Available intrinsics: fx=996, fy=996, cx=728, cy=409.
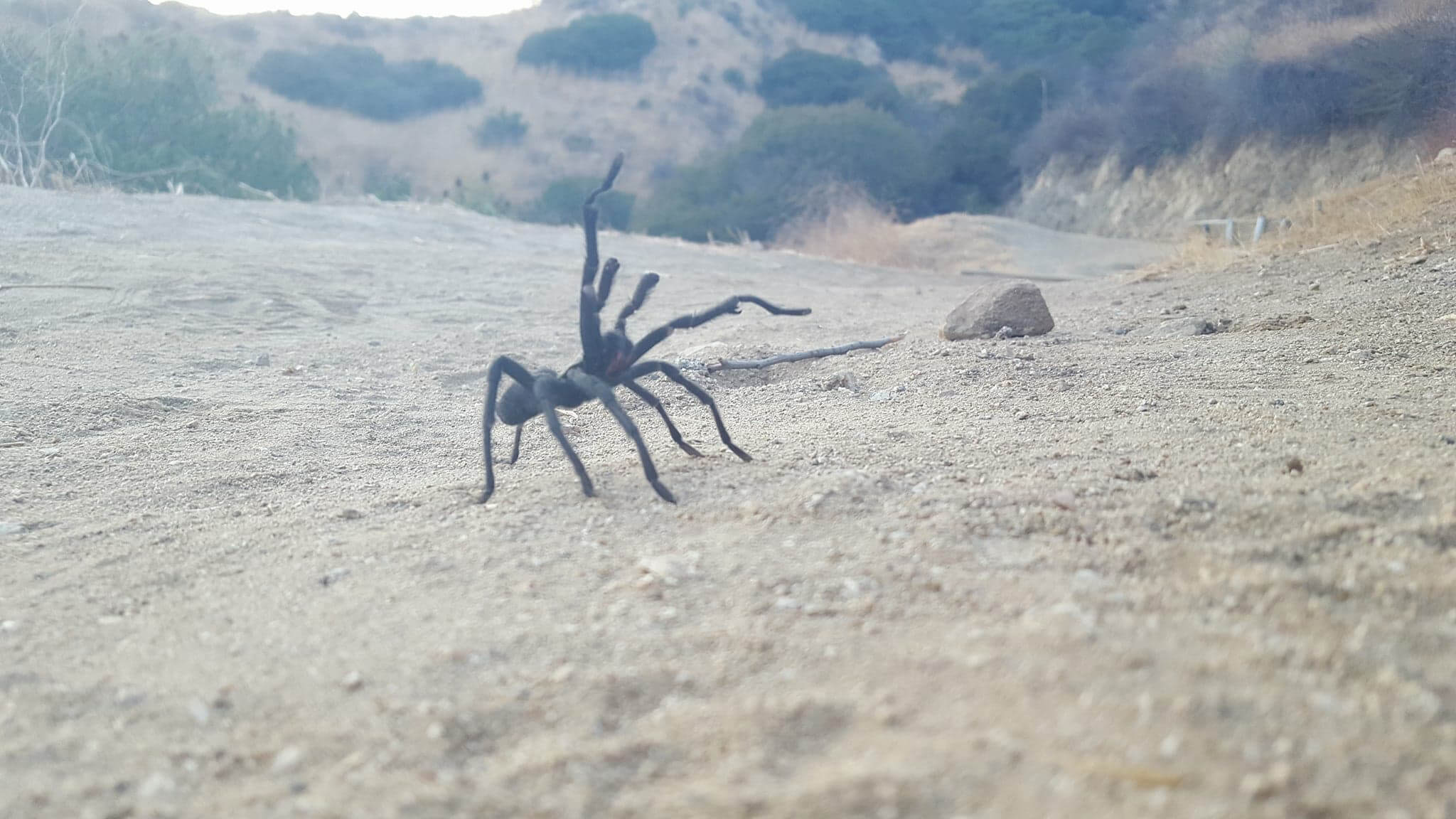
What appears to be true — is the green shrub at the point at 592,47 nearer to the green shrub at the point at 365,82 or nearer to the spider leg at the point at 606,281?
the green shrub at the point at 365,82

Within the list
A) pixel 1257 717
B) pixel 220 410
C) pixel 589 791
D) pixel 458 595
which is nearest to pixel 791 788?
pixel 589 791

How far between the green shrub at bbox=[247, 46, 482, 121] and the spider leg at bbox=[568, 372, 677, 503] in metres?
45.2

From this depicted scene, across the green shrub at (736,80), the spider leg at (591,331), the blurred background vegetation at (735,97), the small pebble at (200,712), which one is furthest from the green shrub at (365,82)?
the small pebble at (200,712)

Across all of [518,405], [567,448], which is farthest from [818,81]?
[567,448]

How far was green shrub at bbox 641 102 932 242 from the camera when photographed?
3091 cm

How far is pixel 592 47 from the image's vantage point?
4906 cm

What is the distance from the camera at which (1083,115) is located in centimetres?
3070

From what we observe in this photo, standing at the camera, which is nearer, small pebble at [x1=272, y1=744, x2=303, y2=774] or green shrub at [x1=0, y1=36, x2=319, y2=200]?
small pebble at [x1=272, y1=744, x2=303, y2=774]

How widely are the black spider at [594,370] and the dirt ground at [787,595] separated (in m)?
0.32

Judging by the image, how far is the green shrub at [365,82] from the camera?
4353cm

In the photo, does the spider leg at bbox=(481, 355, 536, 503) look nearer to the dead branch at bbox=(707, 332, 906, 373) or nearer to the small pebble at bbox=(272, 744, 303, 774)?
the small pebble at bbox=(272, 744, 303, 774)

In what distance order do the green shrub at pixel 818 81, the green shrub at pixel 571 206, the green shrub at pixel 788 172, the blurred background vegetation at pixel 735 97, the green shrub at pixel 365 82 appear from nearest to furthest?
the blurred background vegetation at pixel 735 97 → the green shrub at pixel 788 172 → the green shrub at pixel 571 206 → the green shrub at pixel 365 82 → the green shrub at pixel 818 81

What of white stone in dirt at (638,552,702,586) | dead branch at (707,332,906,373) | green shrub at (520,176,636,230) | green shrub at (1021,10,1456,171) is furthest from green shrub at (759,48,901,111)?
white stone in dirt at (638,552,702,586)

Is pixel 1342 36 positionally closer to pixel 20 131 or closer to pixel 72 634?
pixel 72 634
